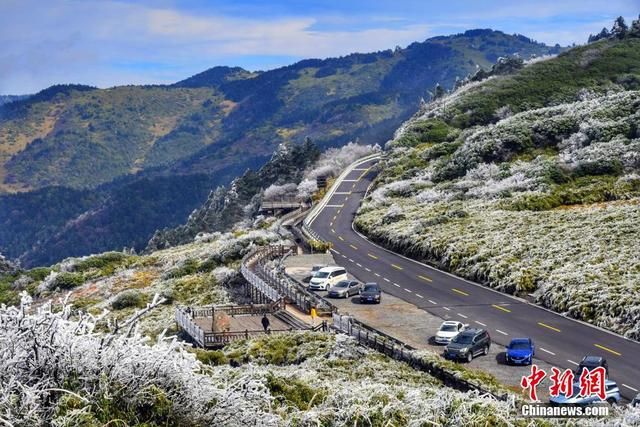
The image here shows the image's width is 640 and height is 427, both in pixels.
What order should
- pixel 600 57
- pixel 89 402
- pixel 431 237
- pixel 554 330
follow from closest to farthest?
pixel 89 402
pixel 554 330
pixel 431 237
pixel 600 57

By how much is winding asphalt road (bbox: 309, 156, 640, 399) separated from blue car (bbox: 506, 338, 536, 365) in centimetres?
94

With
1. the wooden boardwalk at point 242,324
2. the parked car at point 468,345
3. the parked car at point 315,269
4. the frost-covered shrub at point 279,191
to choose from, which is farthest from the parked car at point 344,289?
the frost-covered shrub at point 279,191

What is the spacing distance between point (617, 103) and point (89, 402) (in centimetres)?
7898

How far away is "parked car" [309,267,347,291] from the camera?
44.9 metres

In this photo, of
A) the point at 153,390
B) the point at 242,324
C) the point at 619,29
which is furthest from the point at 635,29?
the point at 153,390

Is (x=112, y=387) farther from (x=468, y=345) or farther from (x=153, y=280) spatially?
(x=153, y=280)

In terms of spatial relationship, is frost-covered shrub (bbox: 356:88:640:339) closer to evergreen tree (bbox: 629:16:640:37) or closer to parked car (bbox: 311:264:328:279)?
parked car (bbox: 311:264:328:279)

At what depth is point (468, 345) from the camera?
29.7 meters

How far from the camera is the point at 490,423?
51.5 ft

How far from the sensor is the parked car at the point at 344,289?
42656mm

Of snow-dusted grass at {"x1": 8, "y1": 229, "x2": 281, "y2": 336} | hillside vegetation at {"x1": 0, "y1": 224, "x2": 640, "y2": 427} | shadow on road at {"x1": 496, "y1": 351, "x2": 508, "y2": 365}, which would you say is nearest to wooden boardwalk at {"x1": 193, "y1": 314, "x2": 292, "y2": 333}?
snow-dusted grass at {"x1": 8, "y1": 229, "x2": 281, "y2": 336}

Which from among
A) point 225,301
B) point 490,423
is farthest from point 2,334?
point 225,301

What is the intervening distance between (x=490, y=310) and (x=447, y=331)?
21.5 feet

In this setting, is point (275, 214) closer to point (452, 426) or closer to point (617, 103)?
point (617, 103)
